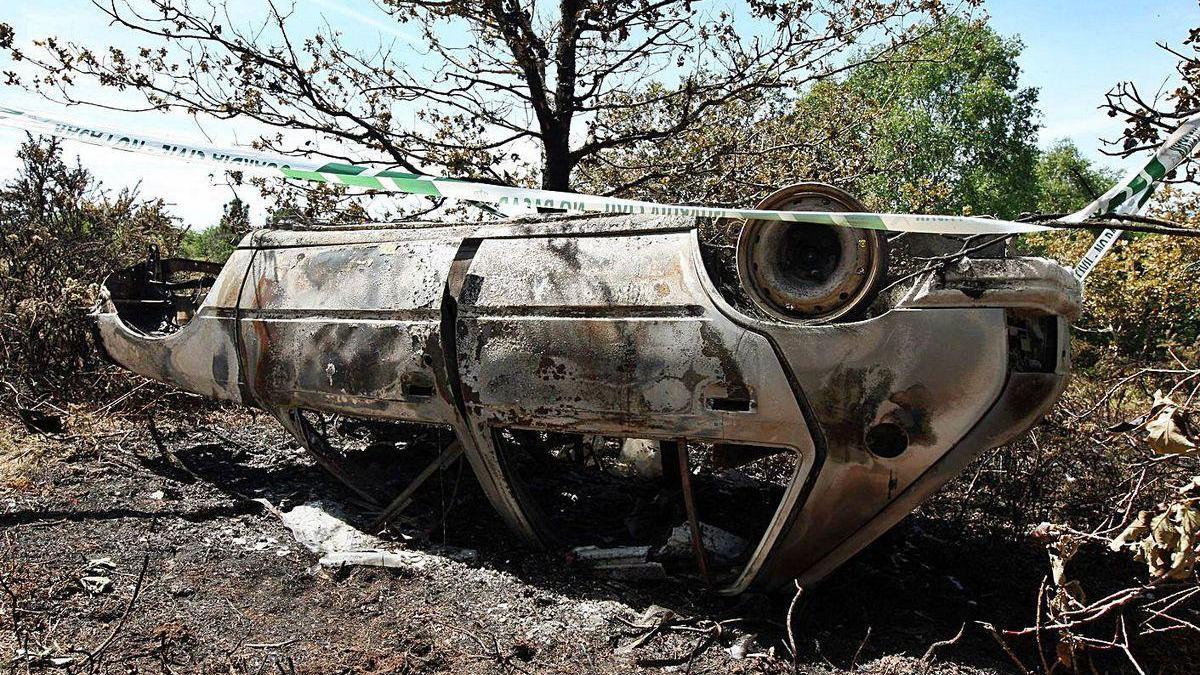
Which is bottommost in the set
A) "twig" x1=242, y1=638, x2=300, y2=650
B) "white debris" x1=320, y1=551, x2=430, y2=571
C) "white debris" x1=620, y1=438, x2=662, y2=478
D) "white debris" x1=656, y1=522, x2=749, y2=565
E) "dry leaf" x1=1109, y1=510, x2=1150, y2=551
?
"twig" x1=242, y1=638, x2=300, y2=650

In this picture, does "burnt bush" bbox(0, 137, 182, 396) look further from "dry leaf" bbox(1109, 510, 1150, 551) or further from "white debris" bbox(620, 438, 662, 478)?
"dry leaf" bbox(1109, 510, 1150, 551)

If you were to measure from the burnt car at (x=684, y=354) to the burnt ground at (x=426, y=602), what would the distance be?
294 millimetres

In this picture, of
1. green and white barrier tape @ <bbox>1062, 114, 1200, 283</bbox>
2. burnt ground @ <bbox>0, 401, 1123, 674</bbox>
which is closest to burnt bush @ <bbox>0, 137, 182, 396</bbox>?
burnt ground @ <bbox>0, 401, 1123, 674</bbox>

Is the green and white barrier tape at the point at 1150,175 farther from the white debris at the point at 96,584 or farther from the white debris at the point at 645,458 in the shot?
the white debris at the point at 96,584

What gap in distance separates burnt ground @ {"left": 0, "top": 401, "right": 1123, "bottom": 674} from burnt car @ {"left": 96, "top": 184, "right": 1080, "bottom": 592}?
0.96ft

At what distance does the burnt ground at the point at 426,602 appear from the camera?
12.7 feet

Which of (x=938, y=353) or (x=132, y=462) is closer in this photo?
(x=938, y=353)

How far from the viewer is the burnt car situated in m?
3.76

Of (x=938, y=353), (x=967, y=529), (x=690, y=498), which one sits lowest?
(x=967, y=529)

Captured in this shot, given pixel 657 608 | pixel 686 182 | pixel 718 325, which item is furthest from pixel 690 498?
pixel 686 182

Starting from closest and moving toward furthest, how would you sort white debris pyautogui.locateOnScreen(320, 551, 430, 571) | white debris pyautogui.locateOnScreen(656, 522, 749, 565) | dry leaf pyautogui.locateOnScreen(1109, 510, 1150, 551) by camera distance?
dry leaf pyautogui.locateOnScreen(1109, 510, 1150, 551), white debris pyautogui.locateOnScreen(656, 522, 749, 565), white debris pyautogui.locateOnScreen(320, 551, 430, 571)

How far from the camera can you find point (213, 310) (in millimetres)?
5906

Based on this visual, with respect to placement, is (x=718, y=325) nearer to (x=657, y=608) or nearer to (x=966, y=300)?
(x=966, y=300)

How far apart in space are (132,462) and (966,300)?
6.15 meters
